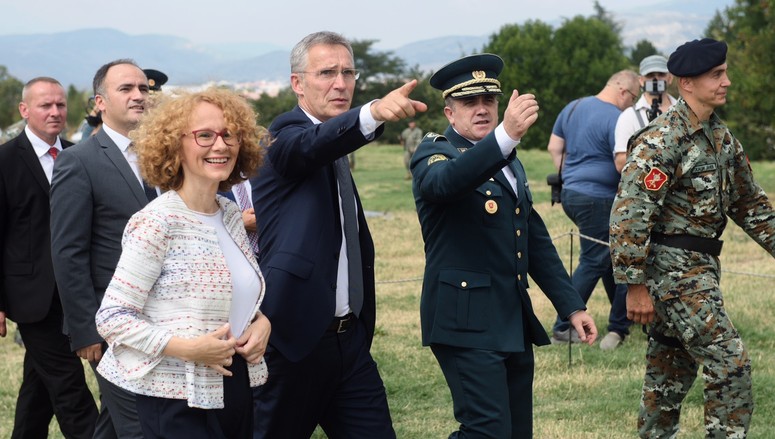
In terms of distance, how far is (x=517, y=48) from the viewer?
228ft

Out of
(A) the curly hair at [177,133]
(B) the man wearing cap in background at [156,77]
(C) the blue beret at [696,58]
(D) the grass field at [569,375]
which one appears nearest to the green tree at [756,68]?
(D) the grass field at [569,375]

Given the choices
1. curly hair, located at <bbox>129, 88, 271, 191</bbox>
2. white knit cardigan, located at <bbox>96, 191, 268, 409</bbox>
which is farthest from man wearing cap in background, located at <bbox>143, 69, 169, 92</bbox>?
white knit cardigan, located at <bbox>96, 191, 268, 409</bbox>

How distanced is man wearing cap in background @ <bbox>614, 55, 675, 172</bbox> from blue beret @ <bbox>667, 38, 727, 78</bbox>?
2.98 m

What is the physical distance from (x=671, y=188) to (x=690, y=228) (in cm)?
21

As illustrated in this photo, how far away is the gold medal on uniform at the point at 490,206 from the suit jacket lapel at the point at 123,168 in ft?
4.73

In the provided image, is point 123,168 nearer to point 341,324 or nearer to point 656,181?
point 341,324

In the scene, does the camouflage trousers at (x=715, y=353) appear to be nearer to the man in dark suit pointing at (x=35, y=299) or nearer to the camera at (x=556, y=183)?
the man in dark suit pointing at (x=35, y=299)

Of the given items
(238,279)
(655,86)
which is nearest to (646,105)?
(655,86)

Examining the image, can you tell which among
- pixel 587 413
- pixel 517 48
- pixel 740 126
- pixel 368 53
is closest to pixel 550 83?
pixel 517 48

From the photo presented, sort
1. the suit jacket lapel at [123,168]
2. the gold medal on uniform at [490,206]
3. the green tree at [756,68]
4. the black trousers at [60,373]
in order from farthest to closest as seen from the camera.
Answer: the green tree at [756,68], the black trousers at [60,373], the suit jacket lapel at [123,168], the gold medal on uniform at [490,206]

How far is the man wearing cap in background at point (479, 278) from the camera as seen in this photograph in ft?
14.5

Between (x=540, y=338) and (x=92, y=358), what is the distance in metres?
1.91

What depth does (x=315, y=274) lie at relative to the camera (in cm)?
403

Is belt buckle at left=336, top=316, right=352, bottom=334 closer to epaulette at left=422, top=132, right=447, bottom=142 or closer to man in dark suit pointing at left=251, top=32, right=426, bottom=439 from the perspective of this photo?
man in dark suit pointing at left=251, top=32, right=426, bottom=439
